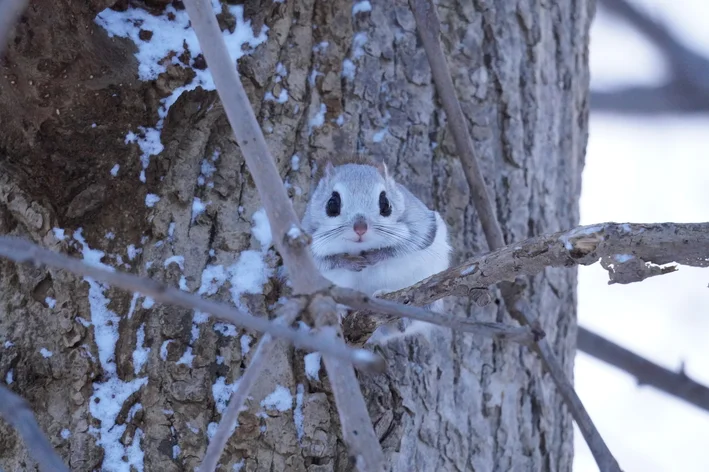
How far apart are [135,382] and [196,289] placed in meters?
0.25

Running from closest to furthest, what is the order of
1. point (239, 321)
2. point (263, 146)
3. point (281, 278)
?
point (239, 321), point (263, 146), point (281, 278)

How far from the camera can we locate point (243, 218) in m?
2.10

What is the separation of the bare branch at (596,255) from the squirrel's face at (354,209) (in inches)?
22.2

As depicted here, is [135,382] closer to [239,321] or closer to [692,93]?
[239,321]

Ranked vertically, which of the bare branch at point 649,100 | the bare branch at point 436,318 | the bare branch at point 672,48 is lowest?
the bare branch at point 436,318

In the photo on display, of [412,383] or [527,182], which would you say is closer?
[412,383]

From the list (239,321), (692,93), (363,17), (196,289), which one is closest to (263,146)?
(239,321)

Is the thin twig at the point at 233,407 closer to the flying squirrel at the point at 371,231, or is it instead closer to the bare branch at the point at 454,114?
the flying squirrel at the point at 371,231

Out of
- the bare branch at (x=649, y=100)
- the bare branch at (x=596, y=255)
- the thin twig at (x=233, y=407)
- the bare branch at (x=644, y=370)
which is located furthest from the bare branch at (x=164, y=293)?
the bare branch at (x=649, y=100)

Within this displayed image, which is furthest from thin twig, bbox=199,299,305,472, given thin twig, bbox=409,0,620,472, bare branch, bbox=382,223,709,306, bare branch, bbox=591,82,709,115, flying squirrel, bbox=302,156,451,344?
bare branch, bbox=591,82,709,115

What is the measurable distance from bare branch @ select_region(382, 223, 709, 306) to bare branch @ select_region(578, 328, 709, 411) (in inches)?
62.0

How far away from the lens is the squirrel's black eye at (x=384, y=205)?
7.48 ft

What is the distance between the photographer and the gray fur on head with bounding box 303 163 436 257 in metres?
2.22

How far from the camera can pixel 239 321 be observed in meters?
1.02
